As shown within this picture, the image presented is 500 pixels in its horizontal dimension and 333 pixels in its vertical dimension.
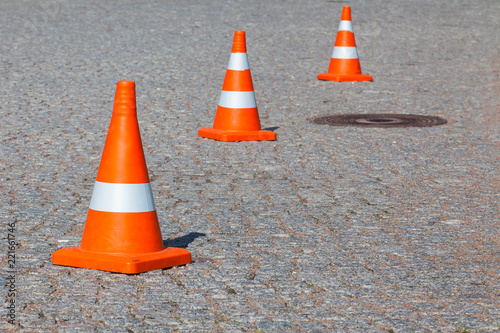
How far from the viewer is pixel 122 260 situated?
13.6 feet

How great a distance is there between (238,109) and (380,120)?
1.51 m

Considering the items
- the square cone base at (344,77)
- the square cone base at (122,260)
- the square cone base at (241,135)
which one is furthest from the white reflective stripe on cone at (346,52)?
the square cone base at (122,260)

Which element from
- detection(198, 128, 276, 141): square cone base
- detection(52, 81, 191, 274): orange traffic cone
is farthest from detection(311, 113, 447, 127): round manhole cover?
detection(52, 81, 191, 274): orange traffic cone

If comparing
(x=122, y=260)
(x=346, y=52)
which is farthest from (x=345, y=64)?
(x=122, y=260)

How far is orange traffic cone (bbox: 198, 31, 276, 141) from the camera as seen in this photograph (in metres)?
7.47

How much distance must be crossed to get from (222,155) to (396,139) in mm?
1531

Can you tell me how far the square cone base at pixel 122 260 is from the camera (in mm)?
4117

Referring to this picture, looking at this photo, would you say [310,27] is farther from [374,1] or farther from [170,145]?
[170,145]

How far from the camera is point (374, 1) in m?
19.4

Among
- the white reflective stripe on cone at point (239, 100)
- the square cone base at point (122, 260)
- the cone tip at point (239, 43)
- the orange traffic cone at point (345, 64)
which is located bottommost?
the square cone base at point (122, 260)

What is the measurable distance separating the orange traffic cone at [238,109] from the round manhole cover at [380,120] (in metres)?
0.87

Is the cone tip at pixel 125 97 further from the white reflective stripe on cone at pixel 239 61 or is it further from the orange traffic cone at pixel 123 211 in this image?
the white reflective stripe on cone at pixel 239 61

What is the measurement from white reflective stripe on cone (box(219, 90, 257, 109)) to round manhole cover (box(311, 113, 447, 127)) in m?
0.86

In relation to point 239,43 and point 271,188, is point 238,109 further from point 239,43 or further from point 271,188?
point 271,188
